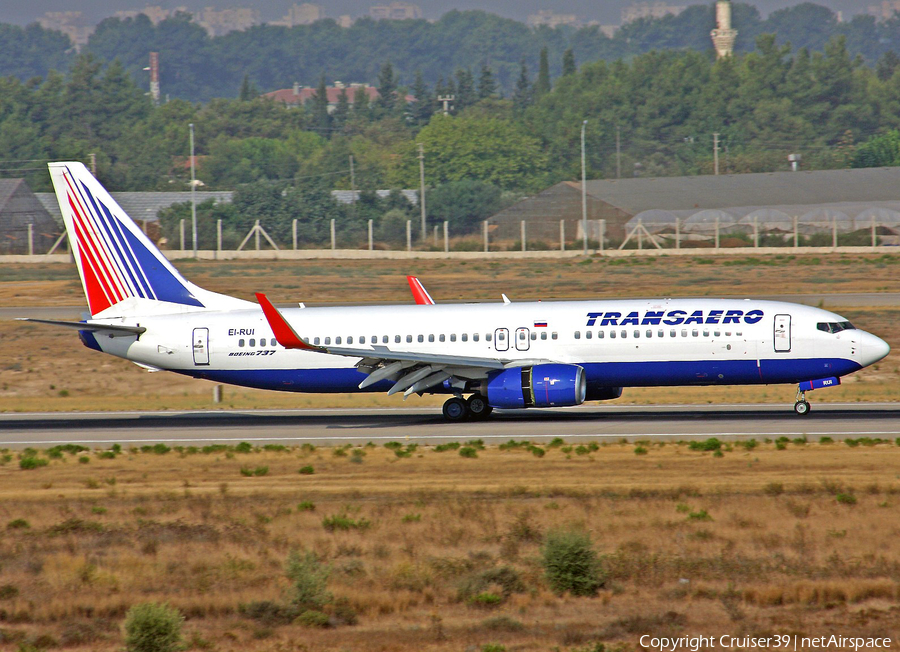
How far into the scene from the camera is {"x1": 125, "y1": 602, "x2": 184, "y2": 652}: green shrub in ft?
46.5

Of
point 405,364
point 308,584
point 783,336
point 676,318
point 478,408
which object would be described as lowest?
point 308,584

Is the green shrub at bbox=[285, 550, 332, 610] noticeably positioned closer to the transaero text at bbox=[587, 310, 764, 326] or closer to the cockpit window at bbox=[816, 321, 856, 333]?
the transaero text at bbox=[587, 310, 764, 326]

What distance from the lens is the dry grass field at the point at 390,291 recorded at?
147 ft

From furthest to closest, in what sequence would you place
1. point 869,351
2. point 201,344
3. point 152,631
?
point 201,344
point 869,351
point 152,631

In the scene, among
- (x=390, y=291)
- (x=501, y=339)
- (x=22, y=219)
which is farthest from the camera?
(x=22, y=219)

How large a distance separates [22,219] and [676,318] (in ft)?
355

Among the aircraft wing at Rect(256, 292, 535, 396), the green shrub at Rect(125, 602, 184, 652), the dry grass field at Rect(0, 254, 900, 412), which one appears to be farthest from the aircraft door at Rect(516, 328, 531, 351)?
the green shrub at Rect(125, 602, 184, 652)

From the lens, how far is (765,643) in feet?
46.7

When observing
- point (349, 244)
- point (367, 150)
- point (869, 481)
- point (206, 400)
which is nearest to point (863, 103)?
point (367, 150)

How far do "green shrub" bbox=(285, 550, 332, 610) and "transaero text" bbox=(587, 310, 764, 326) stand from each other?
1993 centimetres

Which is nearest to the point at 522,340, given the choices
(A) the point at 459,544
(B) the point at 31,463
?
(B) the point at 31,463

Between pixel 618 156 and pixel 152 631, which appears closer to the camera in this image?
pixel 152 631

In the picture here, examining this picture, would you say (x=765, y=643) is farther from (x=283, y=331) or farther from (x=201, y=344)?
(x=201, y=344)

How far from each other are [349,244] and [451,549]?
329 feet
